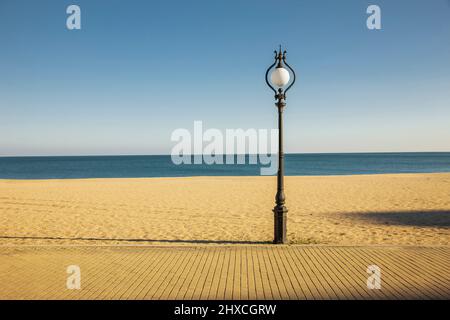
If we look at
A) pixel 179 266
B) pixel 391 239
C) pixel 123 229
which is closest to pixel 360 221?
pixel 391 239

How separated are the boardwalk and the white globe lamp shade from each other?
427 centimetres

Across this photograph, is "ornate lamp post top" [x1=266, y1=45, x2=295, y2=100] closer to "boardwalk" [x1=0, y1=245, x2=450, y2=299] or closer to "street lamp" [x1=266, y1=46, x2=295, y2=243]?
"street lamp" [x1=266, y1=46, x2=295, y2=243]

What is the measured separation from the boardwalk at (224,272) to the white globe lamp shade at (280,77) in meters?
4.27

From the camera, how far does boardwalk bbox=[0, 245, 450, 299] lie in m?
5.20

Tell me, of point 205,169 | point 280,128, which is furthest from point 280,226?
point 205,169

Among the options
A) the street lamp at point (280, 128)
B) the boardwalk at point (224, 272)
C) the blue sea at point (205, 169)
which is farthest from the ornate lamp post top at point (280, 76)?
the blue sea at point (205, 169)

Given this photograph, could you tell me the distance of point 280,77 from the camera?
803cm

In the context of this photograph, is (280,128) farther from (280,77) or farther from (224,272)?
(224,272)

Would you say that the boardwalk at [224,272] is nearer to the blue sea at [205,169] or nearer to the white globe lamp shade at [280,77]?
the white globe lamp shade at [280,77]

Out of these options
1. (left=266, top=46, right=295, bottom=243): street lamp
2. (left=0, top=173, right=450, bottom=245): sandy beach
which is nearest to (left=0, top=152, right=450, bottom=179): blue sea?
(left=0, top=173, right=450, bottom=245): sandy beach

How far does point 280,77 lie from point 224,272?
5.03 metres

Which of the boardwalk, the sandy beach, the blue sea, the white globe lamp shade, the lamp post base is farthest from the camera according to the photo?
the blue sea

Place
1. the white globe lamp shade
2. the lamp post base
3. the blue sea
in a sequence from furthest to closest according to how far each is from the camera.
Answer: the blue sea < the lamp post base < the white globe lamp shade
